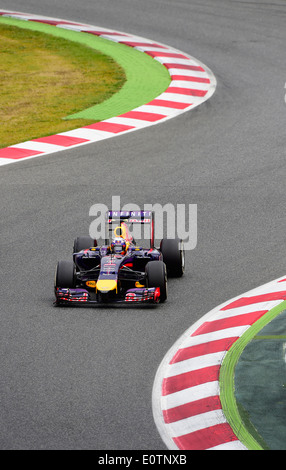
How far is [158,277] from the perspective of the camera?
35.6 ft

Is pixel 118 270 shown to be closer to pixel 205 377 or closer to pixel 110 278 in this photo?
pixel 110 278

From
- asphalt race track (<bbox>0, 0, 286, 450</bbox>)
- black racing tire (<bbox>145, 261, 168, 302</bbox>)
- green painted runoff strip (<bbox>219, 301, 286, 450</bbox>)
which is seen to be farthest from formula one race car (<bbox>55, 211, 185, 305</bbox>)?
green painted runoff strip (<bbox>219, 301, 286, 450</bbox>)

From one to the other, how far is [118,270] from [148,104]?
10.4m

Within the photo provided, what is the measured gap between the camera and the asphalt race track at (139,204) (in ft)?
26.8

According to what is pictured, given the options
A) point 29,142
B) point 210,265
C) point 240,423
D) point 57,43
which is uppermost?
point 57,43

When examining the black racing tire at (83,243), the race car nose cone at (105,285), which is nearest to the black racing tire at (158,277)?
the race car nose cone at (105,285)

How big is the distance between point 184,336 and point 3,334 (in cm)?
214

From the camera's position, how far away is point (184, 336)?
9.95 metres

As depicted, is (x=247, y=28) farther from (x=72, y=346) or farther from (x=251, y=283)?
(x=72, y=346)

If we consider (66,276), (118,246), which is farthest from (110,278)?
(118,246)

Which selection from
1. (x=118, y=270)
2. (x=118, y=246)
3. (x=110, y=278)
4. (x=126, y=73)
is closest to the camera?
(x=110, y=278)

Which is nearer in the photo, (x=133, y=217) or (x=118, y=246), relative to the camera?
(x=118, y=246)

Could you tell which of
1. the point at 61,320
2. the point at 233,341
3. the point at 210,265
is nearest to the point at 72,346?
the point at 61,320

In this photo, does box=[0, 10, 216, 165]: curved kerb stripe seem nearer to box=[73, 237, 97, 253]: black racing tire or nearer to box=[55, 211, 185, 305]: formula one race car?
box=[73, 237, 97, 253]: black racing tire
